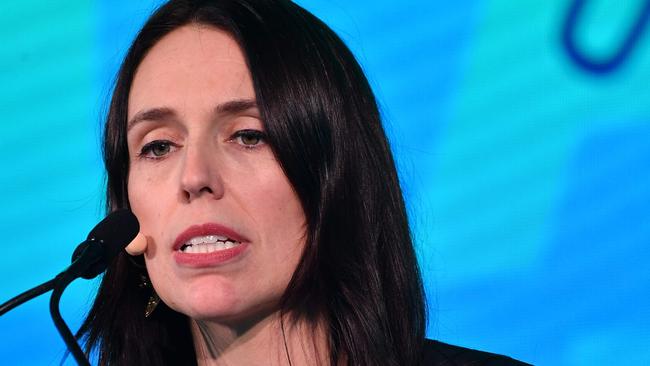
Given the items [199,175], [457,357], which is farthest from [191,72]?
[457,357]

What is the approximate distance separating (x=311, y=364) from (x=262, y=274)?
0.60 feet

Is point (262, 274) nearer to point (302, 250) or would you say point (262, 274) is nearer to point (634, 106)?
point (302, 250)

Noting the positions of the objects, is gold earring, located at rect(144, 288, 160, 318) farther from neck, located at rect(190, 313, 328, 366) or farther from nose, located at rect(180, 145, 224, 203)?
nose, located at rect(180, 145, 224, 203)

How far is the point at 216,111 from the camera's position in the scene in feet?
4.95

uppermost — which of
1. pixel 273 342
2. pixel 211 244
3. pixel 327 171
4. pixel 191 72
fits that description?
pixel 191 72

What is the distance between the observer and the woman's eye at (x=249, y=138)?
60.0 inches

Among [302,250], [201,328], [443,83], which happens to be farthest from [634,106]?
[201,328]

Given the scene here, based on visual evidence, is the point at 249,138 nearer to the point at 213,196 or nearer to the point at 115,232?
the point at 213,196

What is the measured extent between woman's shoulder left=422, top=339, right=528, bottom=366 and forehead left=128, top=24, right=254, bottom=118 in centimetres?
55

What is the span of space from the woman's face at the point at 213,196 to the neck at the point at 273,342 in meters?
0.03

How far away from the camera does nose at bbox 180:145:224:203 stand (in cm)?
146

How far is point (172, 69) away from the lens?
159cm

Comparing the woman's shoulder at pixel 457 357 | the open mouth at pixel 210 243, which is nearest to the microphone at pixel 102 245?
the open mouth at pixel 210 243

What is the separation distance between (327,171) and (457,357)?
426mm
